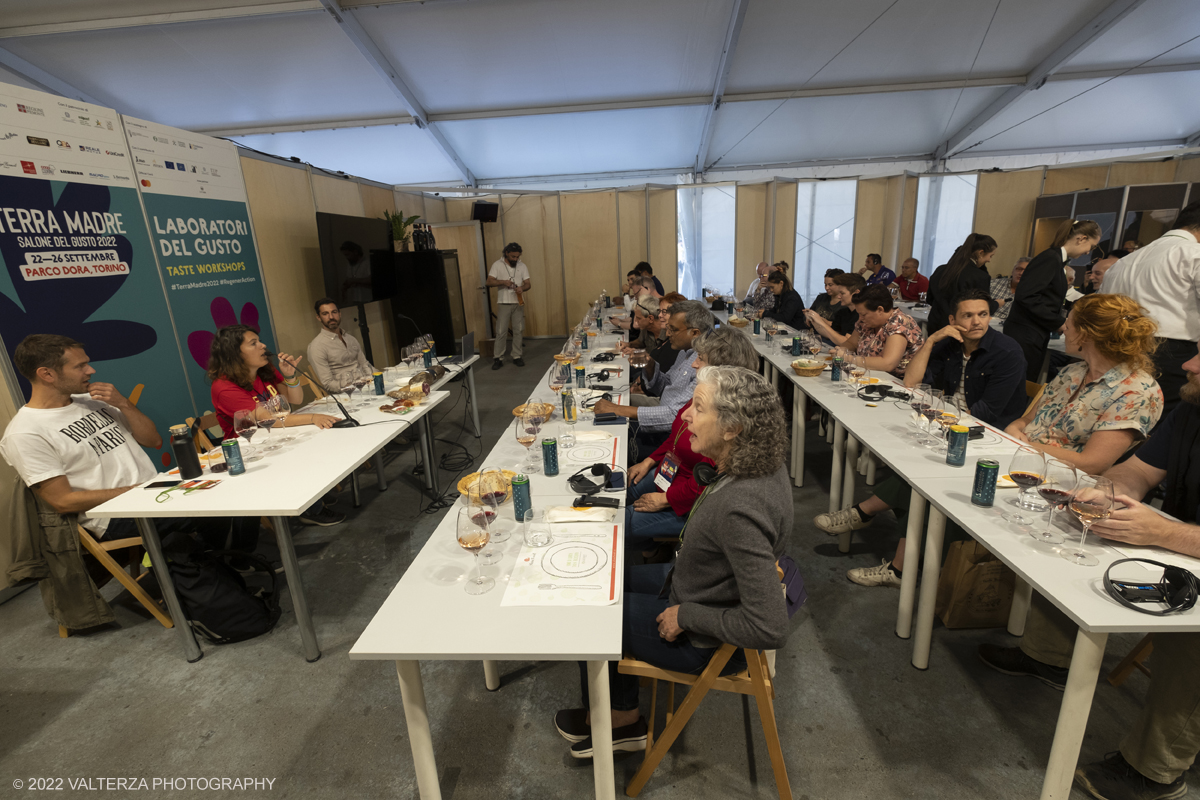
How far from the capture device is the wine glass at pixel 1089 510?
1635mm

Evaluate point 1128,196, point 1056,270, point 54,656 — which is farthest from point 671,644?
point 1128,196

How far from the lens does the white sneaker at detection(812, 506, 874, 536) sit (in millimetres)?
3195

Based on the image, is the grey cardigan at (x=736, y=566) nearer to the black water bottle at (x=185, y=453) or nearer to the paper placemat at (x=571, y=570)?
the paper placemat at (x=571, y=570)

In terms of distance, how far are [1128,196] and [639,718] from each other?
10.8m

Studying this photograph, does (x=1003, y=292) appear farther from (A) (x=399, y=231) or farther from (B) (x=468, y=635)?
(B) (x=468, y=635)

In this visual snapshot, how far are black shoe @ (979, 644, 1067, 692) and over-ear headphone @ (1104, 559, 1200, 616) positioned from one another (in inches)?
37.4

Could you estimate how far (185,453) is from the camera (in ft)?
8.29

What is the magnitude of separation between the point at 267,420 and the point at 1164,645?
12.6 ft

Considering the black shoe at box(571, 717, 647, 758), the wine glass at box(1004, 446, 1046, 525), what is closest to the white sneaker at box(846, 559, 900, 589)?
the wine glass at box(1004, 446, 1046, 525)

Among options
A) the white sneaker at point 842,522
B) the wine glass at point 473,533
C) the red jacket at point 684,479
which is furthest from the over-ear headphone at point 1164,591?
the wine glass at point 473,533

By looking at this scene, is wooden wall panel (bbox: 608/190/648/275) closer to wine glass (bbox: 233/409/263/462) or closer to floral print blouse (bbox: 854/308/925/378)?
floral print blouse (bbox: 854/308/925/378)

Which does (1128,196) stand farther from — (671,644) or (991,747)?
(671,644)

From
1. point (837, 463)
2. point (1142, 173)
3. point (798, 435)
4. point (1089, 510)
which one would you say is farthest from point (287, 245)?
point (1142, 173)

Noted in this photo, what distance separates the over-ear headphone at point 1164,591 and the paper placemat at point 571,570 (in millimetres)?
1347
